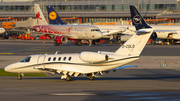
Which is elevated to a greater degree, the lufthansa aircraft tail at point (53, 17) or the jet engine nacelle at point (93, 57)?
the lufthansa aircraft tail at point (53, 17)

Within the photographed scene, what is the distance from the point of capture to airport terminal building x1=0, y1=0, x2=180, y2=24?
13625 centimetres

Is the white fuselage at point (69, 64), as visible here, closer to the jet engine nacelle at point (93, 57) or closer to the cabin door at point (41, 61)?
the cabin door at point (41, 61)

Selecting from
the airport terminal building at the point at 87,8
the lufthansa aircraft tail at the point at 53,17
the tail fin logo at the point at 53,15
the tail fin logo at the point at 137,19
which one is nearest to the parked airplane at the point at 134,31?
the lufthansa aircraft tail at the point at 53,17

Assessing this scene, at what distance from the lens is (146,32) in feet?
83.3

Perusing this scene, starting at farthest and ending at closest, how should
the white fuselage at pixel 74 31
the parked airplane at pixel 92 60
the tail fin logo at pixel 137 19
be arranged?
1. the white fuselage at pixel 74 31
2. the tail fin logo at pixel 137 19
3. the parked airplane at pixel 92 60

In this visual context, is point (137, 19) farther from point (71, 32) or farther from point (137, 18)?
point (71, 32)

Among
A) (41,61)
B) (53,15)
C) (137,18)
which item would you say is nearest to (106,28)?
(53,15)

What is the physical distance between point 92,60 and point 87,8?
117 metres

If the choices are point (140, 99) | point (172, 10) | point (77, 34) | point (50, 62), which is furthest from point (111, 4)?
point (140, 99)

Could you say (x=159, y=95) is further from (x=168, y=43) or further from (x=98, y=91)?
(x=168, y=43)

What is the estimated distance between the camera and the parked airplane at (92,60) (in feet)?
83.7

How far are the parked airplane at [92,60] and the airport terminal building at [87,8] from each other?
111 metres

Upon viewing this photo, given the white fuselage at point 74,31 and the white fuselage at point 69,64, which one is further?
the white fuselage at point 74,31

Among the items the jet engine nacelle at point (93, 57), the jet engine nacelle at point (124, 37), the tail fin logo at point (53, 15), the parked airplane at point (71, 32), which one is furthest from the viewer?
the jet engine nacelle at point (124, 37)
